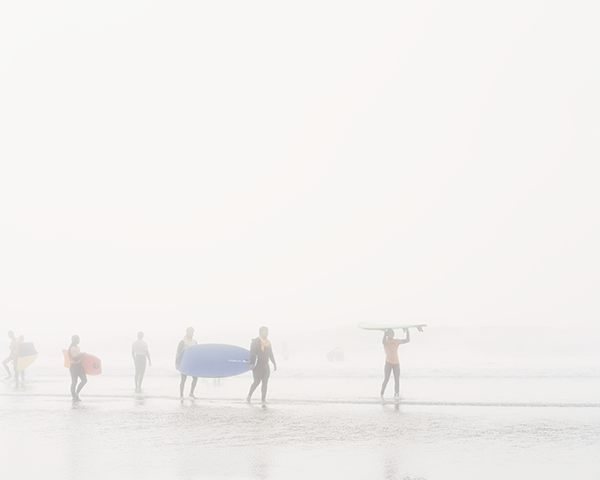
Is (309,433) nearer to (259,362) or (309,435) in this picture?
(309,435)

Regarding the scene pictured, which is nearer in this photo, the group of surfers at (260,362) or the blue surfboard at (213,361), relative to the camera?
the group of surfers at (260,362)

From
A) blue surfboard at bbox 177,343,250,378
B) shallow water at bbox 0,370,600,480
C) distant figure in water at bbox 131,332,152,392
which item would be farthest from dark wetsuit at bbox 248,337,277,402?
distant figure in water at bbox 131,332,152,392

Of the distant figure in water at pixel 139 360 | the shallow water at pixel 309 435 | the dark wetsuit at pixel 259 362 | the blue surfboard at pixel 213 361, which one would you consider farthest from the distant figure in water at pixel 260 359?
the distant figure in water at pixel 139 360

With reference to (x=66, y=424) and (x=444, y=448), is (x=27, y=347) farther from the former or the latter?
(x=444, y=448)

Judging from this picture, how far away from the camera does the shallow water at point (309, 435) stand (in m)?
7.13

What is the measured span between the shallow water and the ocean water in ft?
0.09

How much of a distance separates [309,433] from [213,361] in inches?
265

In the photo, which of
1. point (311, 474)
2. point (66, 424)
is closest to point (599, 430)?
point (311, 474)

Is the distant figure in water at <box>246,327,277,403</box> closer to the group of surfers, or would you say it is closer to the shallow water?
the group of surfers

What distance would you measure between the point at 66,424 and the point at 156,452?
388cm

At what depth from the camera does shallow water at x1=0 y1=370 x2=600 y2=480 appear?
7133 millimetres

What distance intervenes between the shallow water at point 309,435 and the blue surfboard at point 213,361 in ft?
2.46

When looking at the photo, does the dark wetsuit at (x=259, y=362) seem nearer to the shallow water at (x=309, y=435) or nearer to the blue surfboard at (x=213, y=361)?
the shallow water at (x=309, y=435)

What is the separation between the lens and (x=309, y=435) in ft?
31.4
